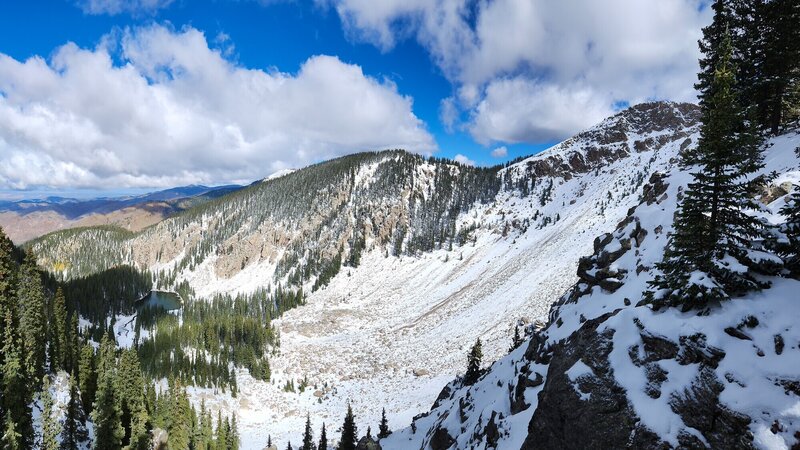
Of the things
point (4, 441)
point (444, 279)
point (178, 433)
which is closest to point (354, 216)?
point (444, 279)

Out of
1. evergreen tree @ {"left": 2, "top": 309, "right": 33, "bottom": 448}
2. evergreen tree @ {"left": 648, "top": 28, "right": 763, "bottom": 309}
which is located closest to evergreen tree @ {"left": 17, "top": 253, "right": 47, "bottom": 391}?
evergreen tree @ {"left": 2, "top": 309, "right": 33, "bottom": 448}

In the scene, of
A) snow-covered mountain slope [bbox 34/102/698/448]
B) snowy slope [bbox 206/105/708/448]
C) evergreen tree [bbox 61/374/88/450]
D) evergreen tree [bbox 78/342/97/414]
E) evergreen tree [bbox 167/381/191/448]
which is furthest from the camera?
snow-covered mountain slope [bbox 34/102/698/448]

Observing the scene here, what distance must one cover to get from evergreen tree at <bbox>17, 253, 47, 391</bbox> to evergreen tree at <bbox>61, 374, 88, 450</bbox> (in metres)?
4.32

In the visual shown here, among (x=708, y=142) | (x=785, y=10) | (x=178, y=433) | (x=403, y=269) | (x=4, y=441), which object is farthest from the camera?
(x=403, y=269)

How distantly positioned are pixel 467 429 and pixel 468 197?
167950 mm

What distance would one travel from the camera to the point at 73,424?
46125mm

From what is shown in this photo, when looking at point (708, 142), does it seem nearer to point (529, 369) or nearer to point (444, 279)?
point (529, 369)

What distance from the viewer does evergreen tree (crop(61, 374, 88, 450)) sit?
44.4 meters

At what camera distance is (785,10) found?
29.1m

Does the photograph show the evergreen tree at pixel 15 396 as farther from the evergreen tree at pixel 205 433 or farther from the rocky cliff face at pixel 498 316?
the rocky cliff face at pixel 498 316

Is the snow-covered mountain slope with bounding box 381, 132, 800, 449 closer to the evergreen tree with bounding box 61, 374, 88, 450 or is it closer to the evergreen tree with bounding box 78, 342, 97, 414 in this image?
the evergreen tree with bounding box 61, 374, 88, 450

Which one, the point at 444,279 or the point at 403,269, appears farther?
the point at 403,269

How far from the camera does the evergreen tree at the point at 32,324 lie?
4564 centimetres

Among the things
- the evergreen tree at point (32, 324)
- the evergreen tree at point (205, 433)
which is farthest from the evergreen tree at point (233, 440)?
the evergreen tree at point (32, 324)
